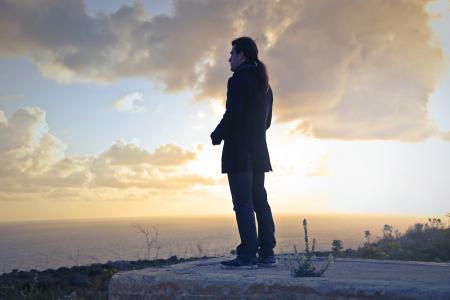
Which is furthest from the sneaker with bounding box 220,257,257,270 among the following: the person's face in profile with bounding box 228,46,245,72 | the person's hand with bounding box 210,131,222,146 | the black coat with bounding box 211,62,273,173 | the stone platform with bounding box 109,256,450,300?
the person's face in profile with bounding box 228,46,245,72

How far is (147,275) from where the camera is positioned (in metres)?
4.23

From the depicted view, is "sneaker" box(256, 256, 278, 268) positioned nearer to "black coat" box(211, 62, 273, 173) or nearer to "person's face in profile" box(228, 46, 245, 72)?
"black coat" box(211, 62, 273, 173)

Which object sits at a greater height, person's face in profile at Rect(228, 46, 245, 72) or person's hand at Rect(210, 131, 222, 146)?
person's face in profile at Rect(228, 46, 245, 72)

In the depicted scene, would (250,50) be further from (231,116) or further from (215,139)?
(215,139)

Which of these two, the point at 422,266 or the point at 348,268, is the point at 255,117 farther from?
the point at 422,266

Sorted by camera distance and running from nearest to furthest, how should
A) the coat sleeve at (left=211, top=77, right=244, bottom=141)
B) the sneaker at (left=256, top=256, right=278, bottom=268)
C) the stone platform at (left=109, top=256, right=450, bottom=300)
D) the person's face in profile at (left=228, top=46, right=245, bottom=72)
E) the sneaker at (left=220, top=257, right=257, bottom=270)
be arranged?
the stone platform at (left=109, top=256, right=450, bottom=300)
the sneaker at (left=220, top=257, right=257, bottom=270)
the coat sleeve at (left=211, top=77, right=244, bottom=141)
the sneaker at (left=256, top=256, right=278, bottom=268)
the person's face in profile at (left=228, top=46, right=245, bottom=72)

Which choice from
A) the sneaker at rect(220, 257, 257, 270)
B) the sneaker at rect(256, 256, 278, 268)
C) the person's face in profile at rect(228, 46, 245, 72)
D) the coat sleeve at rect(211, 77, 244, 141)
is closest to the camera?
the sneaker at rect(220, 257, 257, 270)

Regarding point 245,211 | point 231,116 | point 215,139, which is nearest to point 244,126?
point 231,116

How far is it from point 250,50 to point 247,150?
3.47 feet

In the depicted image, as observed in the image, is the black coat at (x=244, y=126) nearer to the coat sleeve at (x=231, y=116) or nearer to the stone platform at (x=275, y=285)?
the coat sleeve at (x=231, y=116)

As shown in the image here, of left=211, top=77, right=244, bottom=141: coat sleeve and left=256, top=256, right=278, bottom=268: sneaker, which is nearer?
left=211, top=77, right=244, bottom=141: coat sleeve

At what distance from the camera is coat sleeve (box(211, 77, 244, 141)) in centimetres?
499

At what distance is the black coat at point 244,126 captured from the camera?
500cm

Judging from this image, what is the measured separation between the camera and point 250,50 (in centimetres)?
521
